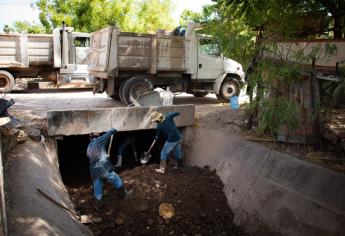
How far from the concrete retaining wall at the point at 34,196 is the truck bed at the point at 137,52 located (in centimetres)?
370

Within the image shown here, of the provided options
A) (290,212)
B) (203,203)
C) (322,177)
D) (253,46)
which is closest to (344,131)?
(322,177)

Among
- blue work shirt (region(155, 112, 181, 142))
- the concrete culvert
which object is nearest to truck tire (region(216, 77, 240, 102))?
the concrete culvert

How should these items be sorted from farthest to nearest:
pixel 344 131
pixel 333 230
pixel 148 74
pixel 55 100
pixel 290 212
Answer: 1. pixel 55 100
2. pixel 148 74
3. pixel 344 131
4. pixel 290 212
5. pixel 333 230

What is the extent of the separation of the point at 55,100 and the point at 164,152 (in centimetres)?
546

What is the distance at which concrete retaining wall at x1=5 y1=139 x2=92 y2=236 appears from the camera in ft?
14.1

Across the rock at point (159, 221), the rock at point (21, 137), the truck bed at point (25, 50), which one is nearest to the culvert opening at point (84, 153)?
the rock at point (21, 137)

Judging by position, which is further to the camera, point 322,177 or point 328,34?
point 328,34

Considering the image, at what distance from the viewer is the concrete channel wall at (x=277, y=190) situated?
17.6ft

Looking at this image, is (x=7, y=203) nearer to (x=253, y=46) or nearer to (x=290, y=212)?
(x=290, y=212)

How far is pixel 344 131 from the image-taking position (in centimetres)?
644

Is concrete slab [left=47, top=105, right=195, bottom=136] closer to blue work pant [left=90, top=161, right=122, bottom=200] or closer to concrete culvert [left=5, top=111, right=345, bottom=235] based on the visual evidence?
concrete culvert [left=5, top=111, right=345, bottom=235]

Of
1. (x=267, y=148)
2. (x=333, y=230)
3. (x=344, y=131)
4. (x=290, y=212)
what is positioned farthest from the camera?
(x=267, y=148)

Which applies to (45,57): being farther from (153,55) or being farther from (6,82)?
(153,55)

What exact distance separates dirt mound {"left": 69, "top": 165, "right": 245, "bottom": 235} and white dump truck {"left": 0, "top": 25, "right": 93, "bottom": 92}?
24.8 feet
